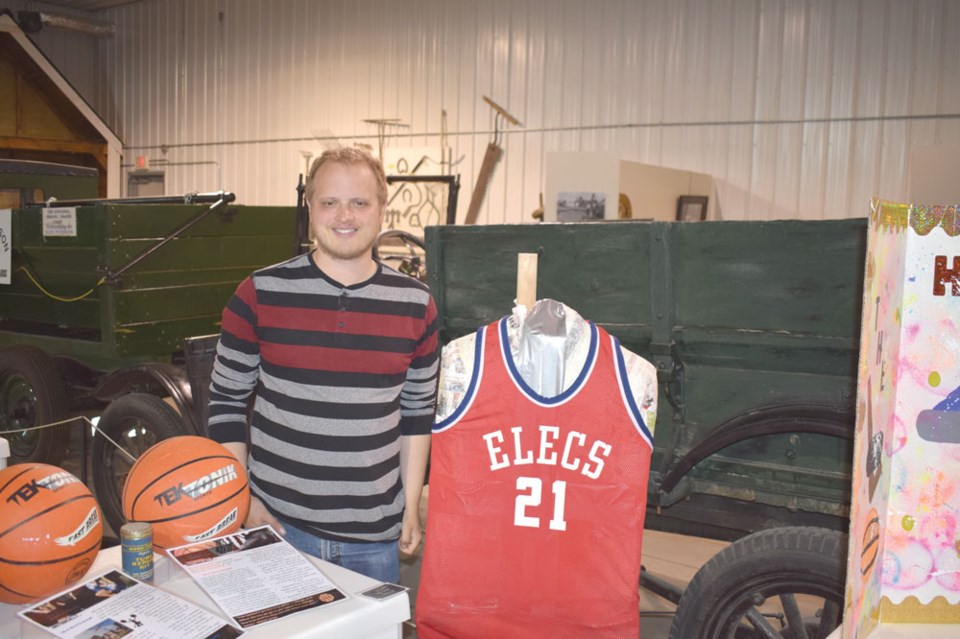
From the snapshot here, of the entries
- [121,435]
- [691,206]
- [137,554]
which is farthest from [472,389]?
[691,206]

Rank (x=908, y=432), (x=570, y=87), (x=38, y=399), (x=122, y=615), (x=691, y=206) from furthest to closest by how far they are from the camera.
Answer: (x=570, y=87) → (x=691, y=206) → (x=38, y=399) → (x=122, y=615) → (x=908, y=432)

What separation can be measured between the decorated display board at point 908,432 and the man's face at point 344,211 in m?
1.41

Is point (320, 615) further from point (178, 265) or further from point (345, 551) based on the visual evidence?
point (178, 265)

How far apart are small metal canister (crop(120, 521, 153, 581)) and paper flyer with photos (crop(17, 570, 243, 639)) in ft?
0.16

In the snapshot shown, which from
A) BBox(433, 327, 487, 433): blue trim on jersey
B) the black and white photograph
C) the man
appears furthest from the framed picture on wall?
BBox(433, 327, 487, 433): blue trim on jersey

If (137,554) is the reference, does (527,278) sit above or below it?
above

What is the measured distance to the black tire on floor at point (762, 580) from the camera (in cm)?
231

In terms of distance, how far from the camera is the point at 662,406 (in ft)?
9.55

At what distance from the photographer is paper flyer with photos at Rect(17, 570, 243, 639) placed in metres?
1.50

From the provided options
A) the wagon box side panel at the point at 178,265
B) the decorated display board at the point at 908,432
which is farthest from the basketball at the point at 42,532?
the wagon box side panel at the point at 178,265

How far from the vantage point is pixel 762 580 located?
7.84ft

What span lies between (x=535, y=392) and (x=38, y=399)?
4.23 meters

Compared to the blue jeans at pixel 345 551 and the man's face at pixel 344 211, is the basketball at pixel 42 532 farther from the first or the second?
the man's face at pixel 344 211

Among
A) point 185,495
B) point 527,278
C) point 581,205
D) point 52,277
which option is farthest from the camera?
point 581,205
